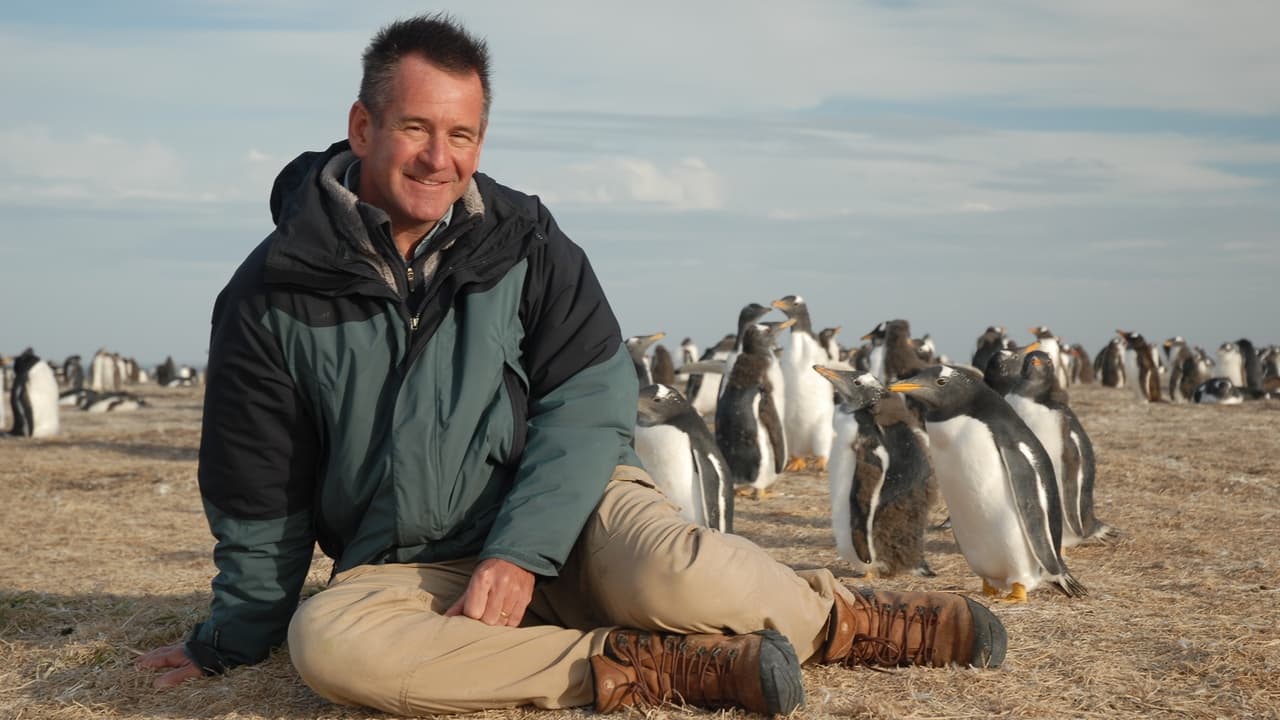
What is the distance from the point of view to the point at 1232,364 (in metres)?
26.7

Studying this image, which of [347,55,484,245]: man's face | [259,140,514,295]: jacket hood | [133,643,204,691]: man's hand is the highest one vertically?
[347,55,484,245]: man's face

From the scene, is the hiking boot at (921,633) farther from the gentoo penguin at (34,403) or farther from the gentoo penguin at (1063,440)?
the gentoo penguin at (34,403)

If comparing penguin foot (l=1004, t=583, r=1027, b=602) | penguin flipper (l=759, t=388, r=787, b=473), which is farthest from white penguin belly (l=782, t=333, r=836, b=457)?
penguin foot (l=1004, t=583, r=1027, b=602)

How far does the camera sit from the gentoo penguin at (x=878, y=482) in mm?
6004

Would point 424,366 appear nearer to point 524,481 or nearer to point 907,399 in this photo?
point 524,481

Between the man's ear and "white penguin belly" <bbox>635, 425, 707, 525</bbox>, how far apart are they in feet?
11.8

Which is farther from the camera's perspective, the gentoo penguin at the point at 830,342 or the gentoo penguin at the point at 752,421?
the gentoo penguin at the point at 830,342

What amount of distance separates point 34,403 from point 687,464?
40.4 feet

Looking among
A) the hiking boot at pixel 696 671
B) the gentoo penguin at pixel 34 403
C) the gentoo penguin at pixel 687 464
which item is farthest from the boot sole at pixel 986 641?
the gentoo penguin at pixel 34 403

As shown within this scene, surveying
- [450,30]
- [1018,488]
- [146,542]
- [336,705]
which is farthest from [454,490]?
[146,542]

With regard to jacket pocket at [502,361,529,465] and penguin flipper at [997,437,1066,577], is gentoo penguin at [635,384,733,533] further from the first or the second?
jacket pocket at [502,361,529,465]

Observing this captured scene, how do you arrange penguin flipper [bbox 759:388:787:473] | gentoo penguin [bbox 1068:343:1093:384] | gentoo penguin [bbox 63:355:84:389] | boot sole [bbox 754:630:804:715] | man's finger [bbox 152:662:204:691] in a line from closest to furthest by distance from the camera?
1. boot sole [bbox 754:630:804:715]
2. man's finger [bbox 152:662:204:691]
3. penguin flipper [bbox 759:388:787:473]
4. gentoo penguin [bbox 1068:343:1093:384]
5. gentoo penguin [bbox 63:355:84:389]

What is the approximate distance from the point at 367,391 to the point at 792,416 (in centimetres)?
850

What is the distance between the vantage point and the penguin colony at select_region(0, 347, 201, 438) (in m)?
16.4
